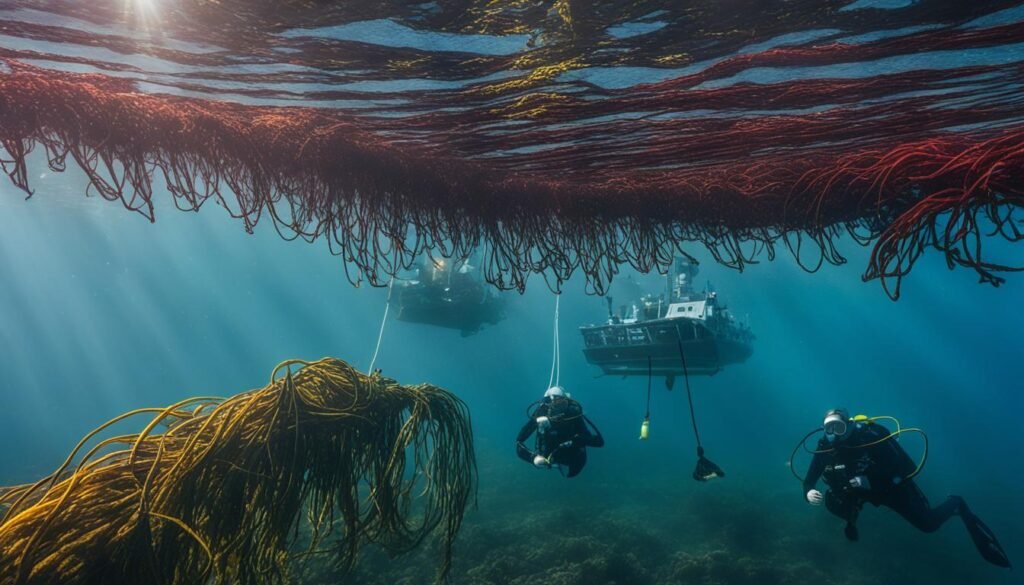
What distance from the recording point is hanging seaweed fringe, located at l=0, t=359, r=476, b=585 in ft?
8.09

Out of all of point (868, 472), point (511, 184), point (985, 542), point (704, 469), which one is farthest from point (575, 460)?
point (985, 542)

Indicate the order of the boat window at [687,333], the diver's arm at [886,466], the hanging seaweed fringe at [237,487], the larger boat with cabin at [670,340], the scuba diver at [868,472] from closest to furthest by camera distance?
1. the hanging seaweed fringe at [237,487]
2. the scuba diver at [868,472]
3. the diver's arm at [886,466]
4. the boat window at [687,333]
5. the larger boat with cabin at [670,340]

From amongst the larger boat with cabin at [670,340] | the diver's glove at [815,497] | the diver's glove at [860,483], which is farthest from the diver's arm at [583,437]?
the diver's glove at [860,483]

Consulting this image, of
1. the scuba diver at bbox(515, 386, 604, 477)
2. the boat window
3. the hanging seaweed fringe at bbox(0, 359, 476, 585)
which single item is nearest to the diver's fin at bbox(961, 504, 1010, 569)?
the boat window

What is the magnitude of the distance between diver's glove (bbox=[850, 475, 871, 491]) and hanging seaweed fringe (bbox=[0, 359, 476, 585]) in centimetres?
647

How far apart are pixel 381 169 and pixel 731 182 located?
11.3 feet

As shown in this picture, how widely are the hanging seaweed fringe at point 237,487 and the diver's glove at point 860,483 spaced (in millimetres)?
6467

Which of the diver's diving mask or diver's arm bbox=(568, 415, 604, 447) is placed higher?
the diver's diving mask

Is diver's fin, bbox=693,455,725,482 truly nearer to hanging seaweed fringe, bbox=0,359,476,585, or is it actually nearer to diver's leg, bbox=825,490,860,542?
diver's leg, bbox=825,490,860,542

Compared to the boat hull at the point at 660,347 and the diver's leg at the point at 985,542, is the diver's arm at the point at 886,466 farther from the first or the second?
the boat hull at the point at 660,347

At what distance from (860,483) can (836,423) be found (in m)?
0.90

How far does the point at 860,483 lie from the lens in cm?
727

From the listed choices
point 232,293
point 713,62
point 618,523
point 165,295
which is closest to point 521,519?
point 618,523

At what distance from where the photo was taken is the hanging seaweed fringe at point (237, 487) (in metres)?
2.46
